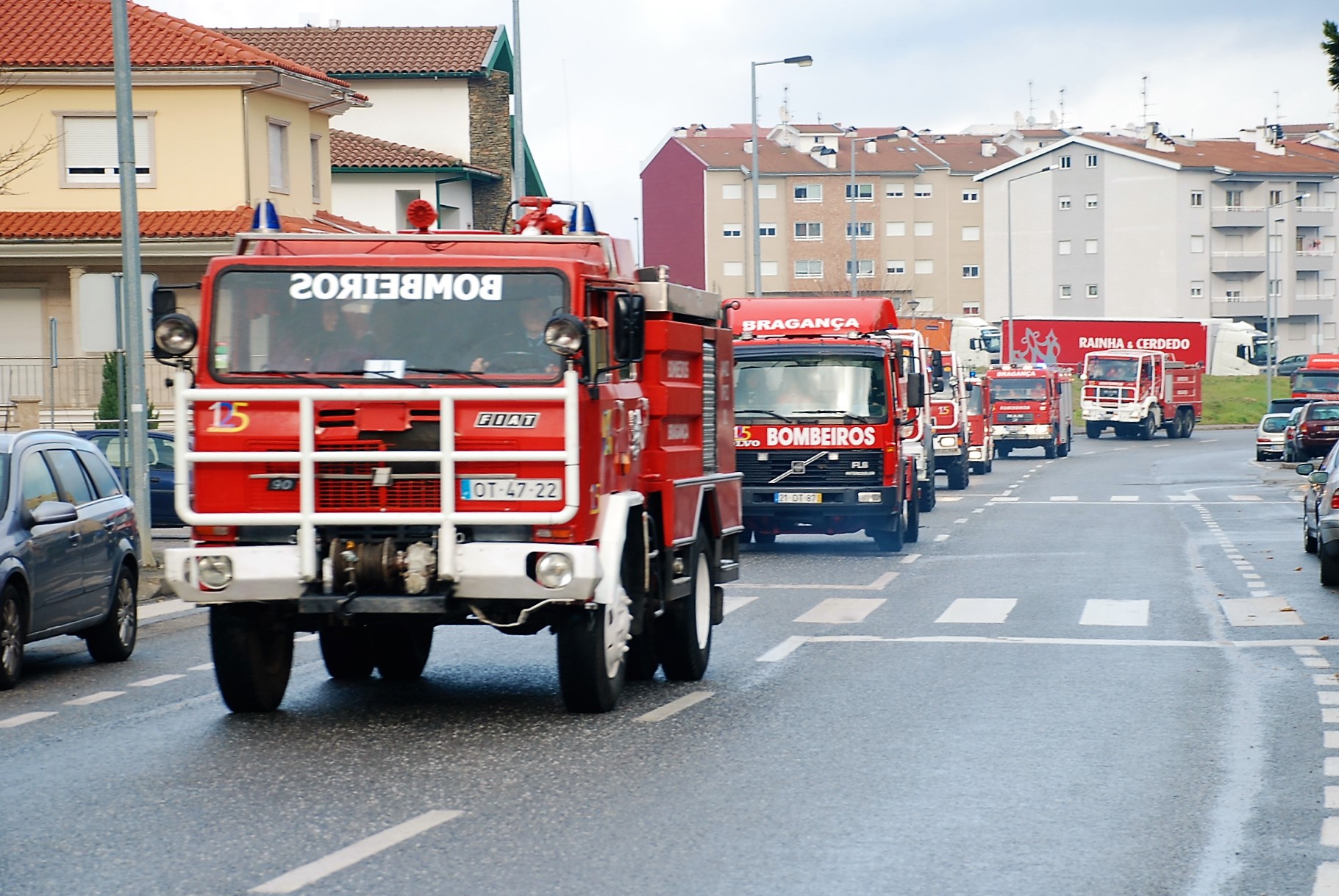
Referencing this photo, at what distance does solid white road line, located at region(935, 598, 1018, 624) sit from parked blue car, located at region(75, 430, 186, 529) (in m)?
11.5

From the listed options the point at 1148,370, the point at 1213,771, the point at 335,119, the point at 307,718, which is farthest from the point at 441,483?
the point at 1148,370

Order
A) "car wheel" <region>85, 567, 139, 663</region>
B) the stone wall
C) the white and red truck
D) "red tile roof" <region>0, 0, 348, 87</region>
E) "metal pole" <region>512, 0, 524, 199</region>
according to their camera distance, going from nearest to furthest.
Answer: "car wheel" <region>85, 567, 139, 663</region> < "metal pole" <region>512, 0, 524, 199</region> < "red tile roof" <region>0, 0, 348, 87</region> < the stone wall < the white and red truck

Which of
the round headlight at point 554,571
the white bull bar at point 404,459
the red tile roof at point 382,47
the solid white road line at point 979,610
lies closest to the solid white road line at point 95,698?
the white bull bar at point 404,459

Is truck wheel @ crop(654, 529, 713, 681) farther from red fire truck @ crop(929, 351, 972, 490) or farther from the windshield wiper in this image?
red fire truck @ crop(929, 351, 972, 490)

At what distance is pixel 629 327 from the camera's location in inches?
411

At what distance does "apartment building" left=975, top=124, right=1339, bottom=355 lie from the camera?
366 feet

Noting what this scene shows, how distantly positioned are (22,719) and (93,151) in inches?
1186

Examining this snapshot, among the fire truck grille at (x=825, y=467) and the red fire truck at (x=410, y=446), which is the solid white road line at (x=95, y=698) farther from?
the fire truck grille at (x=825, y=467)

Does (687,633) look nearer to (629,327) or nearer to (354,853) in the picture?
(629,327)

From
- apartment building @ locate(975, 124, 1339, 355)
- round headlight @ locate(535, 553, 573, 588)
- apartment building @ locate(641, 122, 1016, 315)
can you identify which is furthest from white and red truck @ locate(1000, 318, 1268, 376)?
round headlight @ locate(535, 553, 573, 588)

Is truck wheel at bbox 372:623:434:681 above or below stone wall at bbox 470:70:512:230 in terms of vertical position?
below

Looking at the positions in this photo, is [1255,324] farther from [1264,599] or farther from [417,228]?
[417,228]

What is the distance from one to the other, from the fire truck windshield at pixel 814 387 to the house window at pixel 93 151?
19133 millimetres

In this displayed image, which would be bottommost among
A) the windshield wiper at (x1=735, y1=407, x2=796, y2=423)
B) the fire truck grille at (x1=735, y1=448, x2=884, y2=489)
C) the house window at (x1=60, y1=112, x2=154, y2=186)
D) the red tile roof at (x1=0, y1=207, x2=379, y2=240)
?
the fire truck grille at (x1=735, y1=448, x2=884, y2=489)
